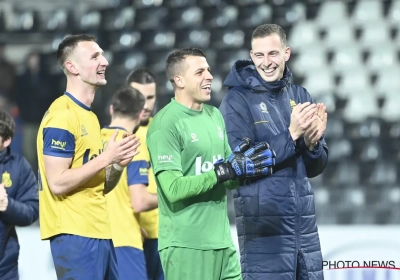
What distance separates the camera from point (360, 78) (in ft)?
31.6

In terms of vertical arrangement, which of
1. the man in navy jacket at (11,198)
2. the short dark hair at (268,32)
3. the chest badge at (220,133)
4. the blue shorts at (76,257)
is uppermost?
the short dark hair at (268,32)

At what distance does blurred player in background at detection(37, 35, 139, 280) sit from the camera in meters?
3.69

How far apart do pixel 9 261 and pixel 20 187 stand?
0.48m

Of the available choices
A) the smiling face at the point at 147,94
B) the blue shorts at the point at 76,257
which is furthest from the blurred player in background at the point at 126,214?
the blue shorts at the point at 76,257

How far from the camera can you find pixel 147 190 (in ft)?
16.8

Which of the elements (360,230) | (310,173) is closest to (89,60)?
(310,173)

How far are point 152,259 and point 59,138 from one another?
204 cm

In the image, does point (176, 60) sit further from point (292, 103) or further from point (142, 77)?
point (142, 77)

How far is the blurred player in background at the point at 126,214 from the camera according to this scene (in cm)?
523

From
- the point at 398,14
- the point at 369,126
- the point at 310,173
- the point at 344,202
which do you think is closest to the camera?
Answer: the point at 310,173

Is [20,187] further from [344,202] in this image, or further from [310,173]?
[344,202]

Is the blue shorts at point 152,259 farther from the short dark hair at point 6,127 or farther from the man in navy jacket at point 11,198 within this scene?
the short dark hair at point 6,127

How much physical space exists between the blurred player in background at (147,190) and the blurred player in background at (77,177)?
1144mm

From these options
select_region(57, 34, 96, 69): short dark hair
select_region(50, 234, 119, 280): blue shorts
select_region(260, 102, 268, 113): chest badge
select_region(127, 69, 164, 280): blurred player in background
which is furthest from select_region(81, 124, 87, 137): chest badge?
select_region(127, 69, 164, 280): blurred player in background
